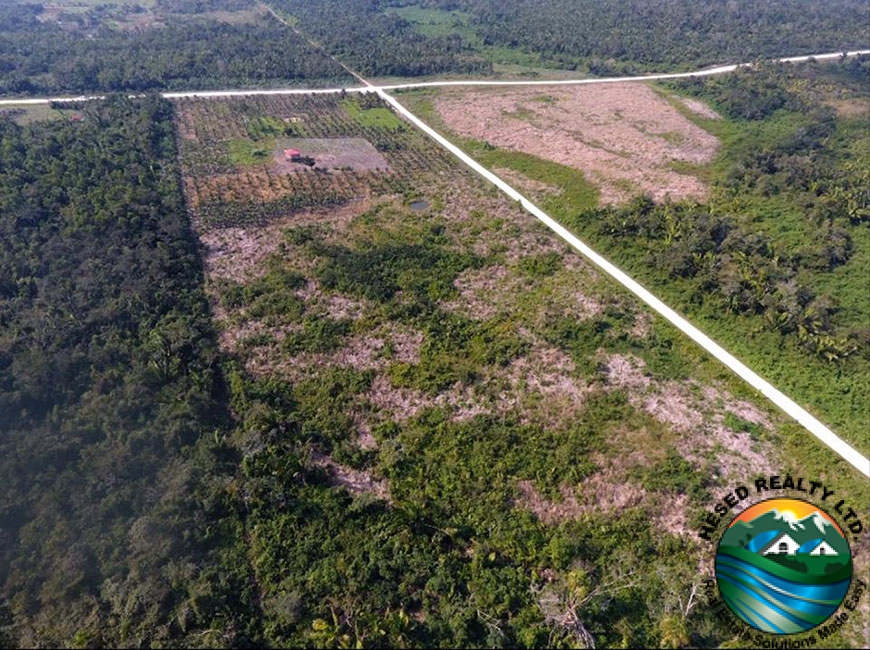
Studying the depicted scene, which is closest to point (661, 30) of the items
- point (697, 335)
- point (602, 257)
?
point (602, 257)

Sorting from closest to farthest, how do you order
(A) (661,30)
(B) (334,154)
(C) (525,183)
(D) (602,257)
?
(D) (602,257) → (C) (525,183) → (B) (334,154) → (A) (661,30)

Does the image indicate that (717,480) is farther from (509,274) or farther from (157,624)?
(157,624)

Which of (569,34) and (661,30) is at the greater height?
(661,30)

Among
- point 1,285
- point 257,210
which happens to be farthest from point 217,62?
point 1,285

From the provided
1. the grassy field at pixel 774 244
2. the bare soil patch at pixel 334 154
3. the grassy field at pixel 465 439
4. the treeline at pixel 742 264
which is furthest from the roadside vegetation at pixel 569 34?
the grassy field at pixel 465 439

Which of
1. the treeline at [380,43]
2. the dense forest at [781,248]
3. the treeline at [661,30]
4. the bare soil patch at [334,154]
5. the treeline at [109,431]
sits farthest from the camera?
the treeline at [661,30]

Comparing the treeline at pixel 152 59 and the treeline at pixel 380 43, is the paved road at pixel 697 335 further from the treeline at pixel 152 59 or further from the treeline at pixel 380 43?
the treeline at pixel 152 59

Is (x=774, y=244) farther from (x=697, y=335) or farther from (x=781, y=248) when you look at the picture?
(x=697, y=335)

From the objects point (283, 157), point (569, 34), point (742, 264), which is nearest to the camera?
point (742, 264)
